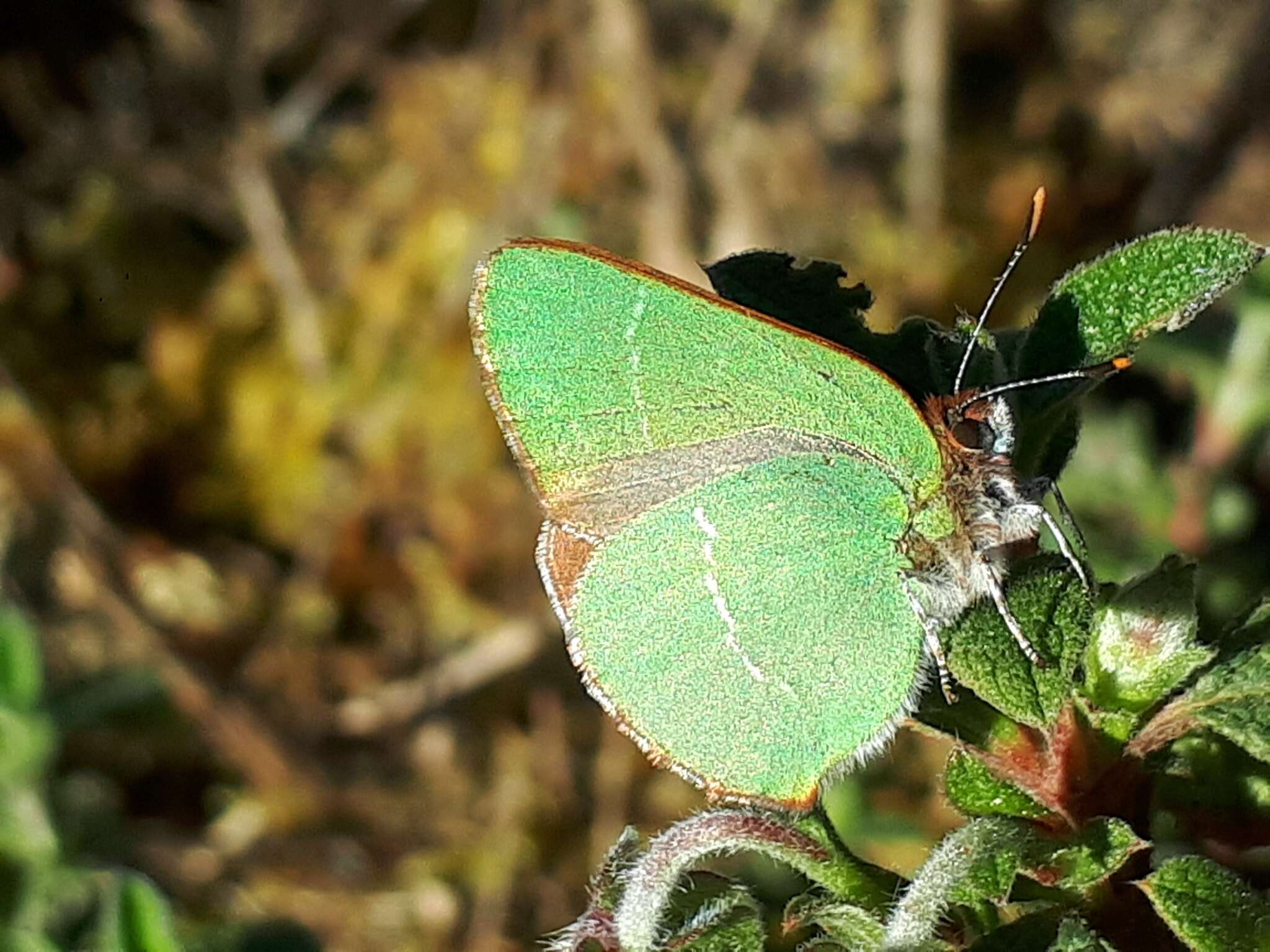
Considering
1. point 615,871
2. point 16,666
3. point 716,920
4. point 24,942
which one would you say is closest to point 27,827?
point 16,666

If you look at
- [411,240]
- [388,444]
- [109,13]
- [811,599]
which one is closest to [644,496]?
[811,599]

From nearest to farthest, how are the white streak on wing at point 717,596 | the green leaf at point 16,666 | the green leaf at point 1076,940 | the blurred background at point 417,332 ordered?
the green leaf at point 1076,940, the white streak on wing at point 717,596, the green leaf at point 16,666, the blurred background at point 417,332

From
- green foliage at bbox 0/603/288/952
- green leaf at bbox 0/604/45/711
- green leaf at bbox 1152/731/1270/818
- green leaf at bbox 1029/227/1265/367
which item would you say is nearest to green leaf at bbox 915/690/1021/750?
green leaf at bbox 1152/731/1270/818

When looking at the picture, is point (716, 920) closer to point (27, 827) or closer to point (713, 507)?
point (713, 507)

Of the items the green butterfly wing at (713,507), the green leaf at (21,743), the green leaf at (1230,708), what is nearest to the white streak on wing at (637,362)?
the green butterfly wing at (713,507)

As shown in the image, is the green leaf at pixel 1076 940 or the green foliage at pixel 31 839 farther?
the green foliage at pixel 31 839

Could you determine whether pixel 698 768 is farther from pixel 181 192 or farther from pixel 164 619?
pixel 181 192

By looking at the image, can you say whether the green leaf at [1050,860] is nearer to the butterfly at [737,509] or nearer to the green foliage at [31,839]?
the butterfly at [737,509]
